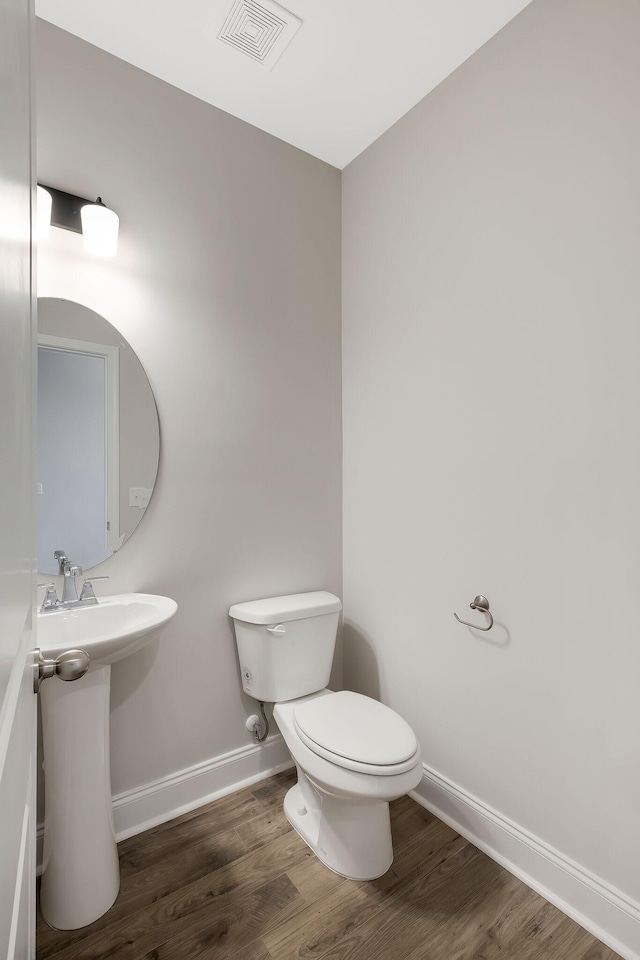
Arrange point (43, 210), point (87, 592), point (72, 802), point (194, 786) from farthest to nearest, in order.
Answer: point (194, 786) → point (87, 592) → point (43, 210) → point (72, 802)

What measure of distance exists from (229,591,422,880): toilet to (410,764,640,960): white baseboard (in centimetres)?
31

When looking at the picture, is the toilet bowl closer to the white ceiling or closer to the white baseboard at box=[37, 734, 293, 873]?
the white baseboard at box=[37, 734, 293, 873]

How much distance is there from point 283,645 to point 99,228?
1.54m

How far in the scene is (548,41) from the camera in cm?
146

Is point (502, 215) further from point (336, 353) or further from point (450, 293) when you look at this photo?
point (336, 353)

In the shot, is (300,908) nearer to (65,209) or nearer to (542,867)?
(542,867)

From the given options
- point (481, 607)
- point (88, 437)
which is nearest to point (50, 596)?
point (88, 437)

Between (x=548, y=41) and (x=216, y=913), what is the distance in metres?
2.70

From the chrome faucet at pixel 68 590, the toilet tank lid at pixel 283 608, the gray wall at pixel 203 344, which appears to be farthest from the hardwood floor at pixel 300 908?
the chrome faucet at pixel 68 590

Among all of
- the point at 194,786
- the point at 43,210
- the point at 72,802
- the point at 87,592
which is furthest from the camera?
the point at 194,786

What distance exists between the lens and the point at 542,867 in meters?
1.47

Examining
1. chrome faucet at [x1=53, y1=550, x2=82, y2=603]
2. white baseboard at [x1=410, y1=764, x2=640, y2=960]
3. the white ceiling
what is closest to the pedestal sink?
chrome faucet at [x1=53, y1=550, x2=82, y2=603]

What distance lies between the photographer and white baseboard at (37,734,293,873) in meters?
1.69

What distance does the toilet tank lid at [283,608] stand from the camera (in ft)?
5.95
